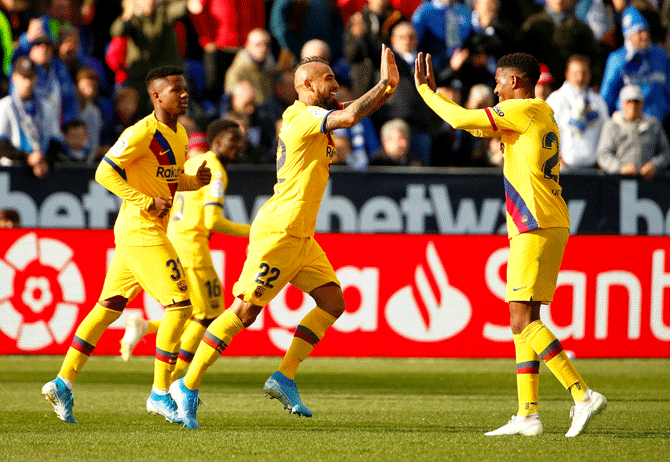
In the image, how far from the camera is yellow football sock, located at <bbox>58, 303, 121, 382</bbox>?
6910mm

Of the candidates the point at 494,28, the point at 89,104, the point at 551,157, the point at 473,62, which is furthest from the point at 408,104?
the point at 551,157

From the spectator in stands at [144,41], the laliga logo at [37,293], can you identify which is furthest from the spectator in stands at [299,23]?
the laliga logo at [37,293]

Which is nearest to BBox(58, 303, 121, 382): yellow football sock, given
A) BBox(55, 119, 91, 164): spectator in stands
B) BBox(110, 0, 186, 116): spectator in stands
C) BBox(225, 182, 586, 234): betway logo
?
BBox(225, 182, 586, 234): betway logo

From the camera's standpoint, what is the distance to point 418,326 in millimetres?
11078

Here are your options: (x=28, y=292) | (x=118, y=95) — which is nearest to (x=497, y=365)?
(x=28, y=292)

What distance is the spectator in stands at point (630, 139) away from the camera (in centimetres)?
1248

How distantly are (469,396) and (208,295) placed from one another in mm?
2379

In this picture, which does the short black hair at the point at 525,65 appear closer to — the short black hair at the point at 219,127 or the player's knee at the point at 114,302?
the short black hair at the point at 219,127

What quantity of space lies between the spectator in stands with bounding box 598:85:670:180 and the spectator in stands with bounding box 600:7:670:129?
2.95ft

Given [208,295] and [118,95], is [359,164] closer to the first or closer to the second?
[118,95]

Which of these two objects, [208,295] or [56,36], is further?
[56,36]

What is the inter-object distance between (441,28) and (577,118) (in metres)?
2.50

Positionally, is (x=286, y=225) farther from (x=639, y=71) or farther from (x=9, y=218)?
(x=639, y=71)

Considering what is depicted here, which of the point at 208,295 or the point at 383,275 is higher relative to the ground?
the point at 208,295
